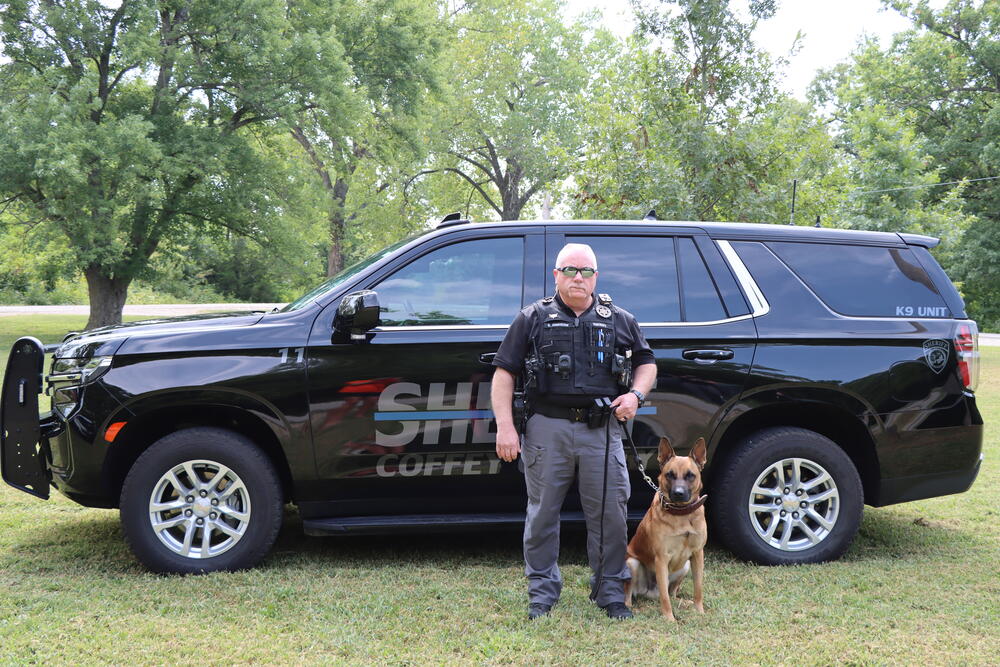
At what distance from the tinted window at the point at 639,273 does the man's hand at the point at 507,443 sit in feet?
3.69

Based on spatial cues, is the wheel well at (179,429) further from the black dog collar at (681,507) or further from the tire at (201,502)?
the black dog collar at (681,507)

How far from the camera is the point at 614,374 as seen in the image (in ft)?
11.5

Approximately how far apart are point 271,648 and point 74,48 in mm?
19815

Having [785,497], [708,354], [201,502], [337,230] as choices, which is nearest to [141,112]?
[337,230]

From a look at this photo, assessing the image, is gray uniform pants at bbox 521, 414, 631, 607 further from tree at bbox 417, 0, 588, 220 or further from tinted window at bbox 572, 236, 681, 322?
tree at bbox 417, 0, 588, 220

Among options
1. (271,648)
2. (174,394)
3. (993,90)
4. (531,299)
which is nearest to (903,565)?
(531,299)

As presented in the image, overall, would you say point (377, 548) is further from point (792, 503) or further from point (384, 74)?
point (384, 74)

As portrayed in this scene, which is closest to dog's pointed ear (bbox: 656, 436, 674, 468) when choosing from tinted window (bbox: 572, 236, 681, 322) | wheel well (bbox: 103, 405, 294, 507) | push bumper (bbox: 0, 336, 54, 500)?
tinted window (bbox: 572, 236, 681, 322)

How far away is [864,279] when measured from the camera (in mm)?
4484

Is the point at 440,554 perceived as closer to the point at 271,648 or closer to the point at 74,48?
the point at 271,648

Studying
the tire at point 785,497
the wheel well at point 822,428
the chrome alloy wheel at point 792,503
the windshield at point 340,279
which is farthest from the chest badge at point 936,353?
the windshield at point 340,279

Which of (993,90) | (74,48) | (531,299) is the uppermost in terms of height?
(993,90)

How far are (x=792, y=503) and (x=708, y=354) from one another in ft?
3.05

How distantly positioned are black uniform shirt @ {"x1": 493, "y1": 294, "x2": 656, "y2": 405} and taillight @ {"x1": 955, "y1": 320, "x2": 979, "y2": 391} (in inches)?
77.6
